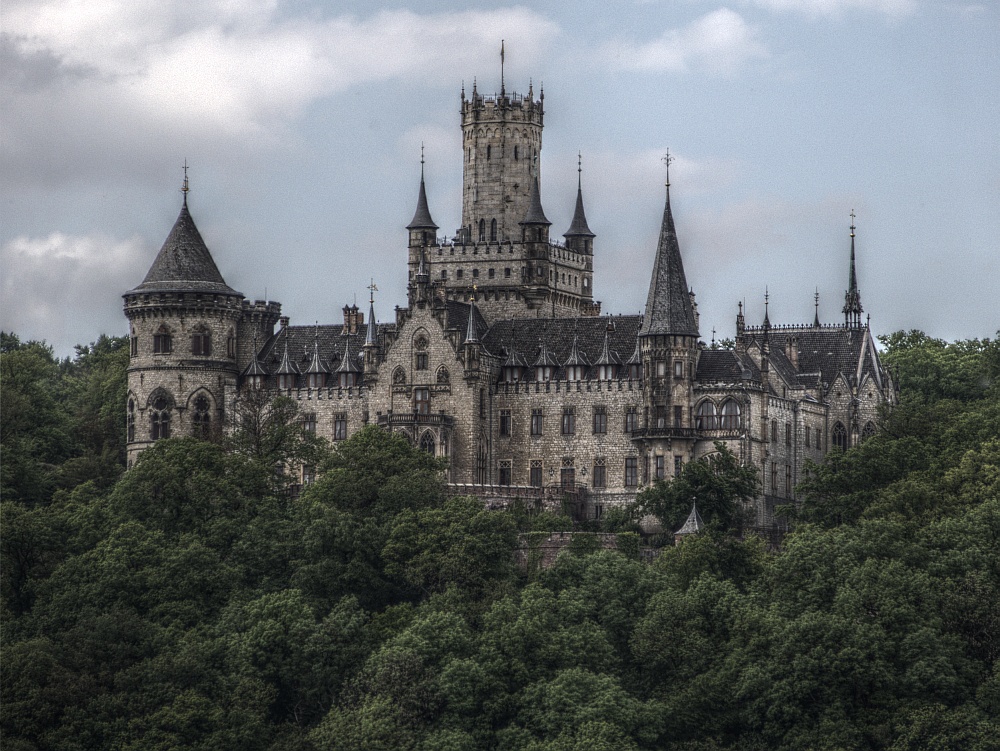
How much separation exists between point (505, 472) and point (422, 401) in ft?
18.1

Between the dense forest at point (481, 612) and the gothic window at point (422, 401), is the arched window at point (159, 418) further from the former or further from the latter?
the gothic window at point (422, 401)

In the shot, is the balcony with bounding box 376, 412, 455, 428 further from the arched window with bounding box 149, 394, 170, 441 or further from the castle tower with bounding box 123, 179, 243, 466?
the arched window with bounding box 149, 394, 170, 441

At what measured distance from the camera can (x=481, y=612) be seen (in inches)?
4879

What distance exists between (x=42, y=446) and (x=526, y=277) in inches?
1042

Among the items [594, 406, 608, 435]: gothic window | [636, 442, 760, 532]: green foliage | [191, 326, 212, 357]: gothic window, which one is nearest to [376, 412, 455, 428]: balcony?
[594, 406, 608, 435]: gothic window

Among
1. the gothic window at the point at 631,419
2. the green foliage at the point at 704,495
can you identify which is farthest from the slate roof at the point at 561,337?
the green foliage at the point at 704,495

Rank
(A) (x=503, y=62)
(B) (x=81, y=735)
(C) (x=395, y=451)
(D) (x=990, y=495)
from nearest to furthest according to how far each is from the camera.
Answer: (B) (x=81, y=735) → (D) (x=990, y=495) → (C) (x=395, y=451) → (A) (x=503, y=62)

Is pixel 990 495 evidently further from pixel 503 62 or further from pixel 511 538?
pixel 503 62

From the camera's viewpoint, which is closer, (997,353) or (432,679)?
(432,679)

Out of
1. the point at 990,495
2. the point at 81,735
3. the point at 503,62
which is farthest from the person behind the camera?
the point at 503,62

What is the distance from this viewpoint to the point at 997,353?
153500 mm

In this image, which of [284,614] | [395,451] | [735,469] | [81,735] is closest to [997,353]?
[735,469]

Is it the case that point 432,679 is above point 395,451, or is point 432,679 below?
below

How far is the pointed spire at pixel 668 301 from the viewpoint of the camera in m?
142
